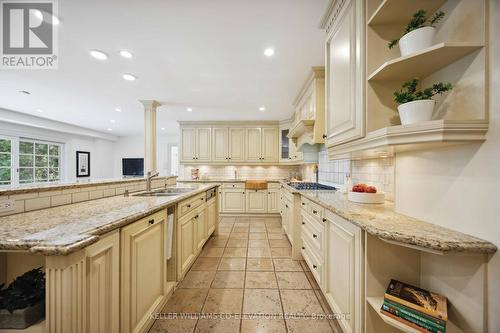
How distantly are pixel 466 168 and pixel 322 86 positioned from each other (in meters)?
1.99

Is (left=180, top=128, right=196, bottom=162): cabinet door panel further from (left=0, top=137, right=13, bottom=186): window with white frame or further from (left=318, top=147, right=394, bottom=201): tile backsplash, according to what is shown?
(left=0, top=137, right=13, bottom=186): window with white frame

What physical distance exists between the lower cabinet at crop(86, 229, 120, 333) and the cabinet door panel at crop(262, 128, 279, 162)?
4.31 m

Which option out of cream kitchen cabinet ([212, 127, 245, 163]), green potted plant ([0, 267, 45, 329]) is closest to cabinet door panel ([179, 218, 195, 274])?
green potted plant ([0, 267, 45, 329])

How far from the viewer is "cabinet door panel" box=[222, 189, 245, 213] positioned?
16.2ft

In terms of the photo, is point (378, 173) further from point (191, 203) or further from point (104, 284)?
point (104, 284)

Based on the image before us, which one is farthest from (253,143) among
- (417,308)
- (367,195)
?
(417,308)

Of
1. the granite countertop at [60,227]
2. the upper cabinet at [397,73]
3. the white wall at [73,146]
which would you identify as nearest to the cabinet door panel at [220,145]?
the upper cabinet at [397,73]

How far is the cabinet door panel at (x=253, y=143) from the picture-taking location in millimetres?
5184

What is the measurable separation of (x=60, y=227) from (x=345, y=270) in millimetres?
1666

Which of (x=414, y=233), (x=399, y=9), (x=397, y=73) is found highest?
(x=399, y=9)

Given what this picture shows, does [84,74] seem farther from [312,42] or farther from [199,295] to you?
[199,295]

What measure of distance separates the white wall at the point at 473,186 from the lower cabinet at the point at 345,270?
427mm

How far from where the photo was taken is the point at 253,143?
5195mm

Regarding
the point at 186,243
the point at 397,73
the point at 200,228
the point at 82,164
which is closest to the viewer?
the point at 397,73
